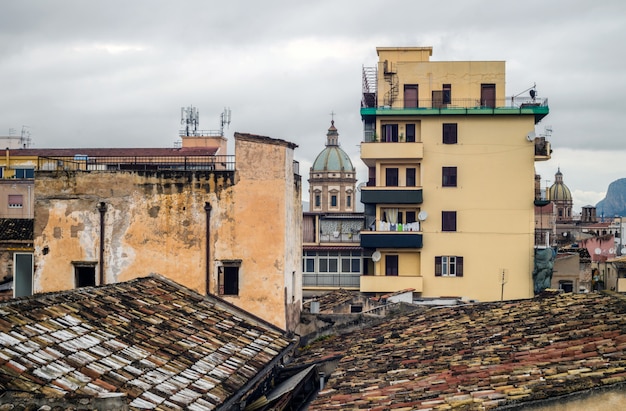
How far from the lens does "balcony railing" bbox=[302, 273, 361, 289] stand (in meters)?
55.1

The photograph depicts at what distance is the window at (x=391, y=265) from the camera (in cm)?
5028

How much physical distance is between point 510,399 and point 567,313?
22.6ft

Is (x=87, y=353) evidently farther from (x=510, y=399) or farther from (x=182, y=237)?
(x=182, y=237)

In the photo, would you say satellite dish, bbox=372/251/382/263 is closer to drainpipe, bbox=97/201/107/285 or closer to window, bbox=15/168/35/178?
drainpipe, bbox=97/201/107/285

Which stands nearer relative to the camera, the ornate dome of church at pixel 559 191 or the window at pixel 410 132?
the window at pixel 410 132

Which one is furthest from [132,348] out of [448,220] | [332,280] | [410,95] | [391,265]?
[332,280]

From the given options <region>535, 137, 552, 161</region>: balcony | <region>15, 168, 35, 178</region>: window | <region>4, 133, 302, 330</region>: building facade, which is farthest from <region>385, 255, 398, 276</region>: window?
<region>15, 168, 35, 178</region>: window

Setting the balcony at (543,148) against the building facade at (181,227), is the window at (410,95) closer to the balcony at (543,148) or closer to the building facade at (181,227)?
the balcony at (543,148)

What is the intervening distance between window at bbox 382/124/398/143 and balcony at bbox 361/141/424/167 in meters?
1.19

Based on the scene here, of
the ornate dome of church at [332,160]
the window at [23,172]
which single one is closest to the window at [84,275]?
the window at [23,172]

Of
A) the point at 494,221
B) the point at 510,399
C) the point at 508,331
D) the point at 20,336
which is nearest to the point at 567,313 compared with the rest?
the point at 508,331

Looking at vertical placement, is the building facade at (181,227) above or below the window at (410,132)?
below

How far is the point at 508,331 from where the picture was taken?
20.1 m

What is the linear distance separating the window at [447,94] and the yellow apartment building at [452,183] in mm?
56
